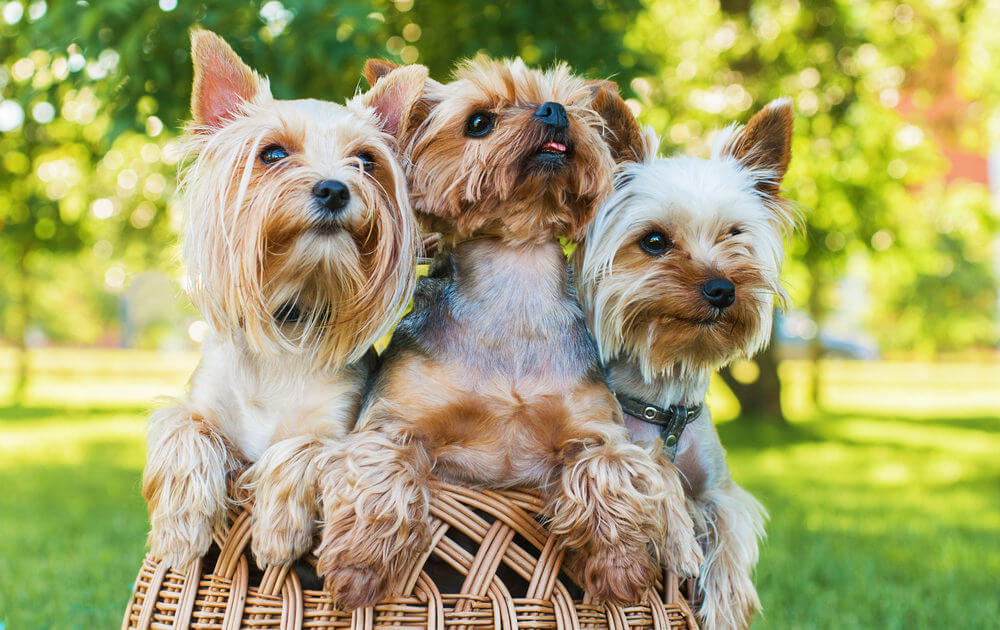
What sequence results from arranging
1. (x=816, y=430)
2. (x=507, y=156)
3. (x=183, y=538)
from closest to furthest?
(x=183, y=538)
(x=507, y=156)
(x=816, y=430)

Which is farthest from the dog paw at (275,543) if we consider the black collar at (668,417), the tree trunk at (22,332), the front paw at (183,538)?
the tree trunk at (22,332)

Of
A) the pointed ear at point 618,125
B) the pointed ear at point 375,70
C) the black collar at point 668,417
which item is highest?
the pointed ear at point 618,125

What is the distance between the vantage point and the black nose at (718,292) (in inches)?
108

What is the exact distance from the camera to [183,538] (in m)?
2.40

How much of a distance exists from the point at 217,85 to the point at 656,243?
1.48 metres

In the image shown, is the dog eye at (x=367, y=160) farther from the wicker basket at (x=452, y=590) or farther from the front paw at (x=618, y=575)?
the front paw at (x=618, y=575)

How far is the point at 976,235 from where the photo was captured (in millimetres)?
20422

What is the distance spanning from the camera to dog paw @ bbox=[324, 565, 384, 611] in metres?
2.13

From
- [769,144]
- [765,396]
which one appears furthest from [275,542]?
[765,396]

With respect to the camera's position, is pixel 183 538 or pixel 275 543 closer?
pixel 275 543

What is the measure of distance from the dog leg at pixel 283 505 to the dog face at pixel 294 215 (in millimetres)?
378

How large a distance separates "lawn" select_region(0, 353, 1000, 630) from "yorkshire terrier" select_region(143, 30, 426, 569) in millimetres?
851

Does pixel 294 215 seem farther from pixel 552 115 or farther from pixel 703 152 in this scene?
pixel 703 152

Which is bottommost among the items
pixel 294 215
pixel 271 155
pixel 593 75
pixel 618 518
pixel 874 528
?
pixel 618 518
